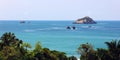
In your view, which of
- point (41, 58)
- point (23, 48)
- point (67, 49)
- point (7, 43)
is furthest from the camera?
point (67, 49)

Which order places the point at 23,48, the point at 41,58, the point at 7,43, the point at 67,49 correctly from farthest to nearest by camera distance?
the point at 67,49, the point at 7,43, the point at 23,48, the point at 41,58

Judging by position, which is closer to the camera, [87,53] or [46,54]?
[46,54]

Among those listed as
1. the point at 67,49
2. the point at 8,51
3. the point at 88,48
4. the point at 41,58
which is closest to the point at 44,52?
the point at 41,58

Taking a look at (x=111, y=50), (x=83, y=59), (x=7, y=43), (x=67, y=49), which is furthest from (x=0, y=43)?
(x=67, y=49)

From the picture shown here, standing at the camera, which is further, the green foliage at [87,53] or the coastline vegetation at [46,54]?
the green foliage at [87,53]

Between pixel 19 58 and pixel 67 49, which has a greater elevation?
pixel 19 58

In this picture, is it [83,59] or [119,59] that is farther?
[83,59]

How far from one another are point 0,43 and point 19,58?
8.33 meters

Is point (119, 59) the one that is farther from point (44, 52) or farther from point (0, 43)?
point (0, 43)

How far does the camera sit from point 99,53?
156ft

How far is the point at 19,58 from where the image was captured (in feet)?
152

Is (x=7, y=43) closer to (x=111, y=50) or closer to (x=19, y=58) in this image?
(x=19, y=58)

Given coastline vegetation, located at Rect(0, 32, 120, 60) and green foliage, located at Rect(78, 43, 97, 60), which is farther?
green foliage, located at Rect(78, 43, 97, 60)

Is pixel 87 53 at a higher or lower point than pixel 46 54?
lower
